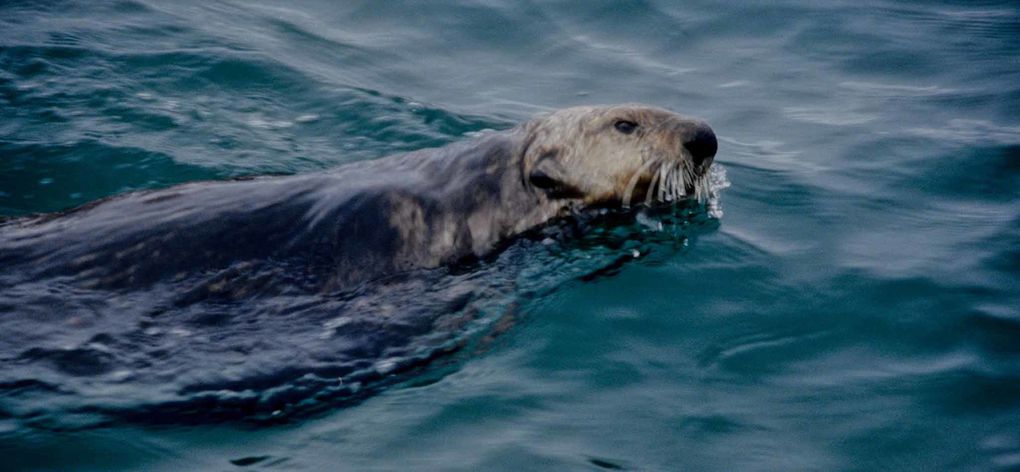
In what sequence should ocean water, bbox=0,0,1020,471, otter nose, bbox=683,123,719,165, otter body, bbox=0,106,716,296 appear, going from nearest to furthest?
ocean water, bbox=0,0,1020,471 < otter body, bbox=0,106,716,296 < otter nose, bbox=683,123,719,165

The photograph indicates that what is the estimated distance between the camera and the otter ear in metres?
5.89

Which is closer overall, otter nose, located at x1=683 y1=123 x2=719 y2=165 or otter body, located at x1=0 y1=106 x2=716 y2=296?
otter body, located at x1=0 y1=106 x2=716 y2=296

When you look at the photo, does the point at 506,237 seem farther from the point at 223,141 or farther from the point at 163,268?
the point at 223,141

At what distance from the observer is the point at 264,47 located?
9.23 meters

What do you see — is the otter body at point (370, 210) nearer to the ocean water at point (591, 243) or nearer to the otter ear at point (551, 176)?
the otter ear at point (551, 176)

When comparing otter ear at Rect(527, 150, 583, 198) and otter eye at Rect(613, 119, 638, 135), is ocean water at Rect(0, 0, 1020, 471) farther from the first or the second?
otter eye at Rect(613, 119, 638, 135)

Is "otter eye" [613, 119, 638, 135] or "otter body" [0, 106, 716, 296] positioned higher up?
"otter eye" [613, 119, 638, 135]

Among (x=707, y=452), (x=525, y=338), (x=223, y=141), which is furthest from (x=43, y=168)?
(x=707, y=452)

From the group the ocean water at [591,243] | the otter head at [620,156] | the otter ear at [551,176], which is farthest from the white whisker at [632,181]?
the otter ear at [551,176]

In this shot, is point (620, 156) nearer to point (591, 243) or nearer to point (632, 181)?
point (632, 181)

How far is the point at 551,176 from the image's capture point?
19.4 feet

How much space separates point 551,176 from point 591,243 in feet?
1.30

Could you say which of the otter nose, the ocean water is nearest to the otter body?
the otter nose

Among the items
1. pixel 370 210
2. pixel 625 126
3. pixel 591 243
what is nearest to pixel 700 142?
pixel 625 126
